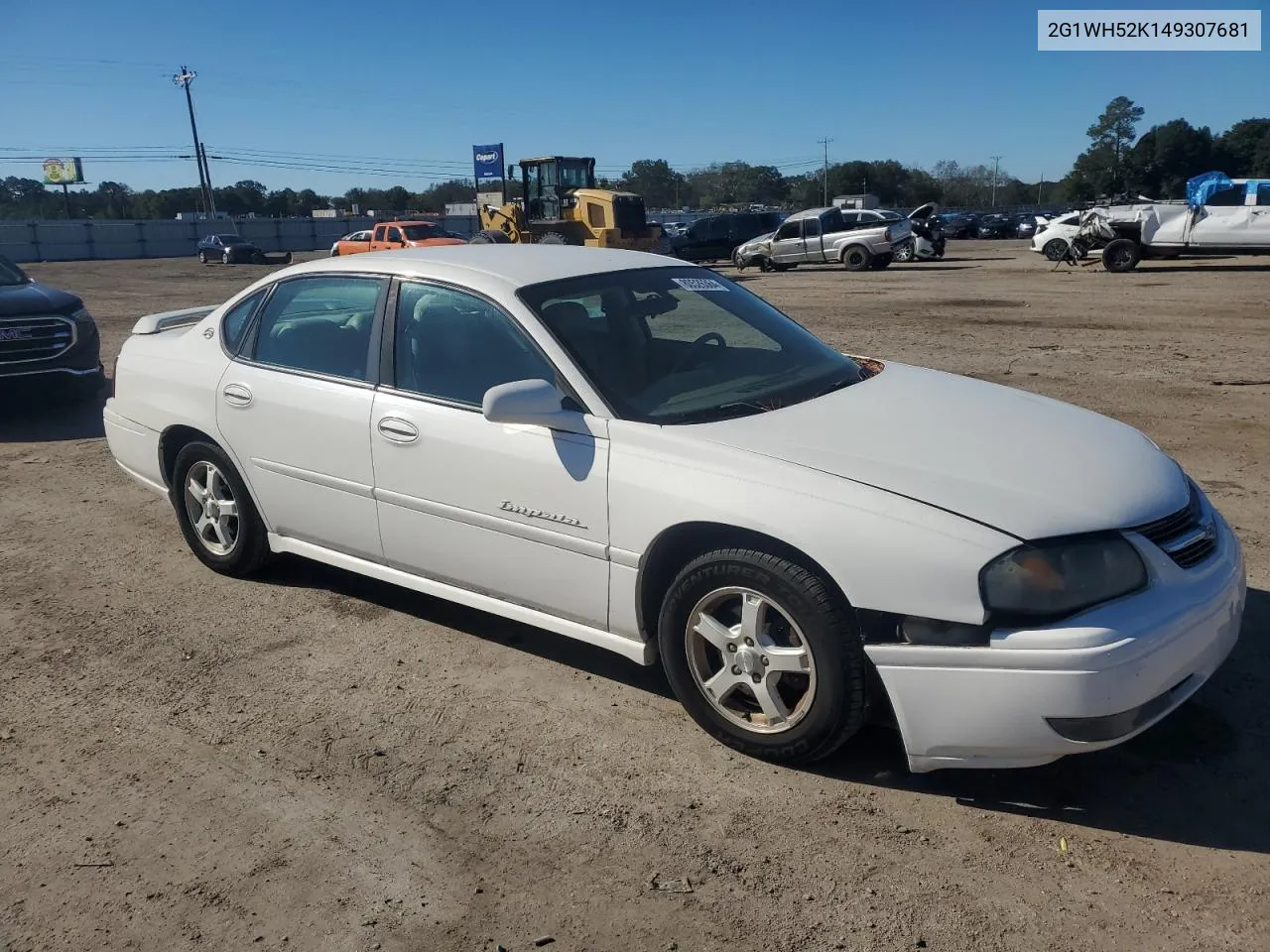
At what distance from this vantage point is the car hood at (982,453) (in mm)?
2941

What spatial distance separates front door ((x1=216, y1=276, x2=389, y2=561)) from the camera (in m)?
4.25

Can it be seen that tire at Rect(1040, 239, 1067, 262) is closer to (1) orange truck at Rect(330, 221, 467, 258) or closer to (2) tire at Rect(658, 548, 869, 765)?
(1) orange truck at Rect(330, 221, 467, 258)

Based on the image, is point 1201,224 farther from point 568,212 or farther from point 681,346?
point 681,346

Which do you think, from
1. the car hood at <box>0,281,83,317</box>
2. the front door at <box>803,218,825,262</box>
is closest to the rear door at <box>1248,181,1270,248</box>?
the front door at <box>803,218,825,262</box>

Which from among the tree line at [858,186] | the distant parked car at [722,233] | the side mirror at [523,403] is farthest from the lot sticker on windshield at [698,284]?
the tree line at [858,186]

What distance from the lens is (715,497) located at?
320cm

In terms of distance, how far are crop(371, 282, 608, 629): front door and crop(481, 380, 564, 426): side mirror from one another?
9 centimetres

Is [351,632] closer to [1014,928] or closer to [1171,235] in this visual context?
[1014,928]

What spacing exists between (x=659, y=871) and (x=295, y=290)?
126 inches

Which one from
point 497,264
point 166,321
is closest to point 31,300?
point 166,321

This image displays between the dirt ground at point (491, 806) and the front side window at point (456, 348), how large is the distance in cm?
113

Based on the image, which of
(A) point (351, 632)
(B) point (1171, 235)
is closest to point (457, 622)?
(A) point (351, 632)

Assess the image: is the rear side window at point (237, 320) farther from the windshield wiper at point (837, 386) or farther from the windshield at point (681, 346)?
the windshield wiper at point (837, 386)

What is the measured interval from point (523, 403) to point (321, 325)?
5.00 ft
